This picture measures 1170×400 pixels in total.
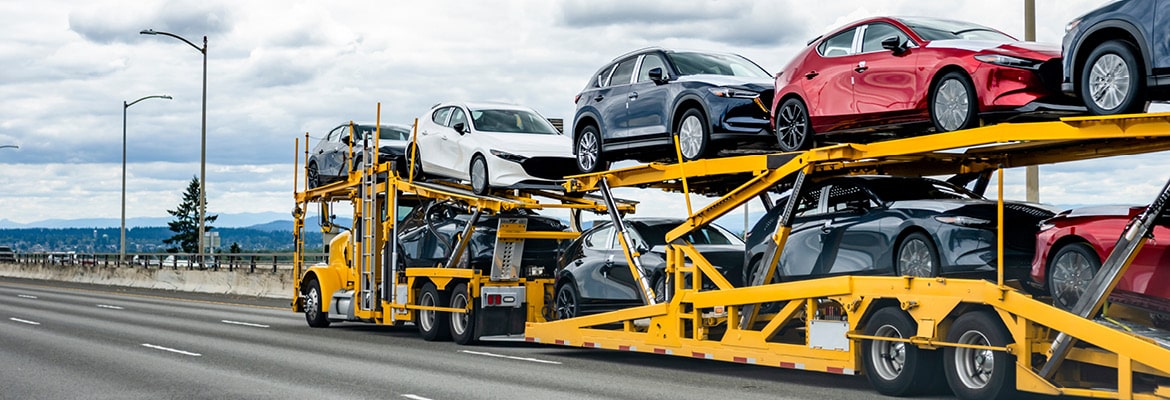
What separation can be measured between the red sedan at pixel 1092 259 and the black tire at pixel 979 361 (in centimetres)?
59

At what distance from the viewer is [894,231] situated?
461 inches

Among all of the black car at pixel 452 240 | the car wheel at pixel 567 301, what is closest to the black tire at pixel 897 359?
the car wheel at pixel 567 301

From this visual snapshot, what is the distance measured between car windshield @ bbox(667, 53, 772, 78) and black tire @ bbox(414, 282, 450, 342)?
5989mm

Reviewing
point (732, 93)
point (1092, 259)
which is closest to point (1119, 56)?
point (1092, 259)

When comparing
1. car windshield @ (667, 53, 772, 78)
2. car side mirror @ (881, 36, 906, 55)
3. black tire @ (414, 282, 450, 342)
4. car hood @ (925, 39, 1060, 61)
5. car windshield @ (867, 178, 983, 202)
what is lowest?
black tire @ (414, 282, 450, 342)

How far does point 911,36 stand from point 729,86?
3.00m

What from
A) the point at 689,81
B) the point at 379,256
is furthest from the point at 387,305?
the point at 689,81

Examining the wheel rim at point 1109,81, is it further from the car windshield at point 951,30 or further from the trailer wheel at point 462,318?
the trailer wheel at point 462,318

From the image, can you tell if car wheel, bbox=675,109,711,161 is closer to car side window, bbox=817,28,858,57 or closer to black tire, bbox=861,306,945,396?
car side window, bbox=817,28,858,57

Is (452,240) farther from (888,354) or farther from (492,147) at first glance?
(888,354)

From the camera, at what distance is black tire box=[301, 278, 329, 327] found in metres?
22.7

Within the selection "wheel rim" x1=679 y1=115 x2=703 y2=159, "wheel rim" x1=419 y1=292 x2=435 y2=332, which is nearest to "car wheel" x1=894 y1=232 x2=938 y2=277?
"wheel rim" x1=679 y1=115 x2=703 y2=159

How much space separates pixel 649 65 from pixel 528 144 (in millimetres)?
3371

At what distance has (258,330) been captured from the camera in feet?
71.9
